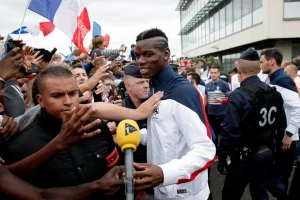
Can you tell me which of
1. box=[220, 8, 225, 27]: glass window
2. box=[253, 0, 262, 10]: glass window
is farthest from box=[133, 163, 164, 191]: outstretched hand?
box=[220, 8, 225, 27]: glass window

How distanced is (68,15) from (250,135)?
9.61 feet

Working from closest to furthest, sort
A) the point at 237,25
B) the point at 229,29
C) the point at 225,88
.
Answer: the point at 225,88 < the point at 237,25 < the point at 229,29

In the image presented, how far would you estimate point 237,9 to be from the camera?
2430 centimetres

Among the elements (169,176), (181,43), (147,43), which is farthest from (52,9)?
(181,43)

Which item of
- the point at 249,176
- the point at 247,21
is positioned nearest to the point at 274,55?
the point at 249,176

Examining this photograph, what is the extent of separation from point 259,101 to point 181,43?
5627cm

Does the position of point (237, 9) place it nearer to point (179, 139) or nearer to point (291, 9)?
point (291, 9)

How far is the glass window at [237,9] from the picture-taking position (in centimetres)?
2359

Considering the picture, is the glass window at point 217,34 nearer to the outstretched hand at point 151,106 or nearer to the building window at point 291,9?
the building window at point 291,9

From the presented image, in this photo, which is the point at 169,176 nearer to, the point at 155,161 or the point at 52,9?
the point at 155,161

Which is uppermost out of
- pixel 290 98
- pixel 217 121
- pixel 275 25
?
pixel 275 25

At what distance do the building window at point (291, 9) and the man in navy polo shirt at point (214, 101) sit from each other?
12661mm

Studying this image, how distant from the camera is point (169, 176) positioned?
177 centimetres

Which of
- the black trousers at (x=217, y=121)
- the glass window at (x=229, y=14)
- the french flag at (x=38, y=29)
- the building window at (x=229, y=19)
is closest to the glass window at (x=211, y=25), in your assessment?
the glass window at (x=229, y=14)
